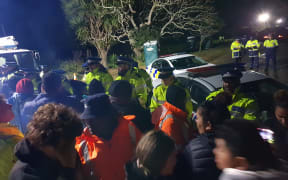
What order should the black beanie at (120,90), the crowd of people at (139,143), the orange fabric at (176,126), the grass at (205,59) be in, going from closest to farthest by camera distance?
the crowd of people at (139,143), the orange fabric at (176,126), the black beanie at (120,90), the grass at (205,59)

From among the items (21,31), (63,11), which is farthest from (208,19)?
(21,31)

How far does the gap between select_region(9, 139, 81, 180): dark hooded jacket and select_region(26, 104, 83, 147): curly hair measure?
61 mm

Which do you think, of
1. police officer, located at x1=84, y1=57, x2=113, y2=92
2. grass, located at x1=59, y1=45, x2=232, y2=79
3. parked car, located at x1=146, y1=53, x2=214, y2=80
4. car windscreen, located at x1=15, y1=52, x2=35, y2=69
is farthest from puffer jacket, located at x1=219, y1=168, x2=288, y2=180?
grass, located at x1=59, y1=45, x2=232, y2=79

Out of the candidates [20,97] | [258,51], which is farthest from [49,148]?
[258,51]

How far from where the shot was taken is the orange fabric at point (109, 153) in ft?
6.22

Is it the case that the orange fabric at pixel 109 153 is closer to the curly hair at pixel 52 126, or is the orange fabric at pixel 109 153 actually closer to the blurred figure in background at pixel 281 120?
the curly hair at pixel 52 126

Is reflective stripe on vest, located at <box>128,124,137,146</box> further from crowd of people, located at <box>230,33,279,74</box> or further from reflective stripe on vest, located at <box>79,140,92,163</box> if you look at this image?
crowd of people, located at <box>230,33,279,74</box>

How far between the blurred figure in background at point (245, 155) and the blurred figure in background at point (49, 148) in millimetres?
1099

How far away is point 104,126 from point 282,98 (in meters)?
2.11

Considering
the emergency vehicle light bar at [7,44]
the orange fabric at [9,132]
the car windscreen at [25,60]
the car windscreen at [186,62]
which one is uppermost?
the emergency vehicle light bar at [7,44]

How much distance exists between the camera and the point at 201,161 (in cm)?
177

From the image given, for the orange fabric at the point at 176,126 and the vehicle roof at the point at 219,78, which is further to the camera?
the vehicle roof at the point at 219,78

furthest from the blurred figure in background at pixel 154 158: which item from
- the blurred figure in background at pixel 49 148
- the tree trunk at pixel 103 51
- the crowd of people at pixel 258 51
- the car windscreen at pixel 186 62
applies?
the tree trunk at pixel 103 51

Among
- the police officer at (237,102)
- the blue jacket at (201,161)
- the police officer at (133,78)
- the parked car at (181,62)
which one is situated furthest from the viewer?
the parked car at (181,62)
